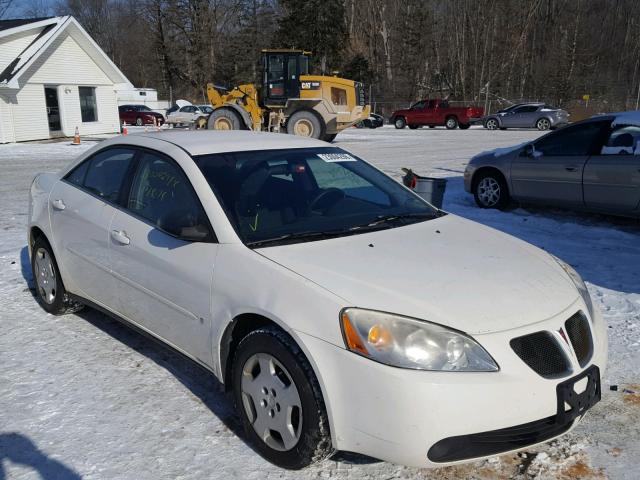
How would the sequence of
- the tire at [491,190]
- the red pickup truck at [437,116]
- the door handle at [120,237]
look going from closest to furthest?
the door handle at [120,237], the tire at [491,190], the red pickup truck at [437,116]

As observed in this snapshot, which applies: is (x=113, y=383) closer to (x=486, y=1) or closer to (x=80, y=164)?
(x=80, y=164)

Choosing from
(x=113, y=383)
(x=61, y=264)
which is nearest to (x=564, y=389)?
(x=113, y=383)

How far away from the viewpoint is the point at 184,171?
11.7 feet

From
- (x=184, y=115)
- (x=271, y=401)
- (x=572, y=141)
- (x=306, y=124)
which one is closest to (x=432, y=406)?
(x=271, y=401)

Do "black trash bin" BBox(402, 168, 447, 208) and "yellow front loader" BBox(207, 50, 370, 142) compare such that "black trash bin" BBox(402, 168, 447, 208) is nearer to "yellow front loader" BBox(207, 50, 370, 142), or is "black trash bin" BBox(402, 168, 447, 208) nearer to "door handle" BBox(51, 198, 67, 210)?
"door handle" BBox(51, 198, 67, 210)

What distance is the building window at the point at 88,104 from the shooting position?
92.0 feet

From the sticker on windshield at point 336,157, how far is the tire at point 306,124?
1645 cm

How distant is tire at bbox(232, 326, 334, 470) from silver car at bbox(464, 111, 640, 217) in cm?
624

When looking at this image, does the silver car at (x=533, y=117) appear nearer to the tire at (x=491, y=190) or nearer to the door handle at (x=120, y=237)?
the tire at (x=491, y=190)

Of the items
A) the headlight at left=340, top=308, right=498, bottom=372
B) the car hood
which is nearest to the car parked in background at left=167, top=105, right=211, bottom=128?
the car hood

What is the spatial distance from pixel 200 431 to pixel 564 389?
73.8 inches

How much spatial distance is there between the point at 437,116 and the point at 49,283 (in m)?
32.1

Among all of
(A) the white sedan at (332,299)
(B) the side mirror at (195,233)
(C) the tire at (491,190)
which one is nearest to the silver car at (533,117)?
(C) the tire at (491,190)

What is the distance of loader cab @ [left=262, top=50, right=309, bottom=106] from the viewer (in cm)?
2011
